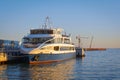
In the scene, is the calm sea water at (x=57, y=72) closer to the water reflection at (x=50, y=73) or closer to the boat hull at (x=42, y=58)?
the water reflection at (x=50, y=73)

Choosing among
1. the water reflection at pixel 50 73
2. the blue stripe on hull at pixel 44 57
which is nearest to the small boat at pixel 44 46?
the blue stripe on hull at pixel 44 57

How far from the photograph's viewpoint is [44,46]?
57.7m

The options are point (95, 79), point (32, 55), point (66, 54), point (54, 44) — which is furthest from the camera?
point (66, 54)

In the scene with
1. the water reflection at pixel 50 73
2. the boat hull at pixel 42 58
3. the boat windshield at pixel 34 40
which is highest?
the boat windshield at pixel 34 40

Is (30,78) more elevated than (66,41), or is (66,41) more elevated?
(66,41)

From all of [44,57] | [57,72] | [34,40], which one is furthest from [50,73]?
[34,40]

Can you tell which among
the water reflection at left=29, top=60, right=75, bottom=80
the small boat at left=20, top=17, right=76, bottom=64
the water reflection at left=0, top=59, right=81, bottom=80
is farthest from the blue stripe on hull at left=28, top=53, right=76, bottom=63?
the water reflection at left=0, top=59, right=81, bottom=80

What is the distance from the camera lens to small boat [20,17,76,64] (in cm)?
5628

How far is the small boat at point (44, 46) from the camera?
5628cm

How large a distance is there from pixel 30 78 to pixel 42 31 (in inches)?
1107

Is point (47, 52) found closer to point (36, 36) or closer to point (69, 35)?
point (36, 36)

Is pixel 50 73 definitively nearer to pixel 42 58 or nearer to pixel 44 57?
pixel 42 58

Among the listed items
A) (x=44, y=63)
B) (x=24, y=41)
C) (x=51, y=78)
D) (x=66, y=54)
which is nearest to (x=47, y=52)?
(x=44, y=63)

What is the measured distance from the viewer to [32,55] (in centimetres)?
5584
